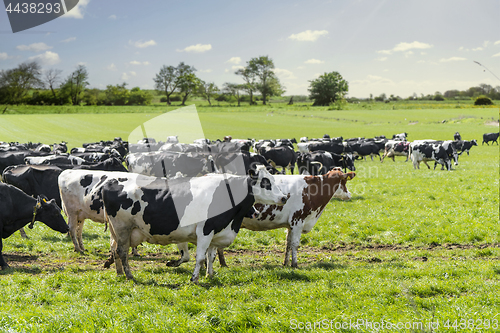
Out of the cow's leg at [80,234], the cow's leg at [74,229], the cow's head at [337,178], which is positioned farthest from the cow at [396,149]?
the cow's leg at [74,229]

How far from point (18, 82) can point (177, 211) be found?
97479mm

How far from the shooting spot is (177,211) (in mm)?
7977

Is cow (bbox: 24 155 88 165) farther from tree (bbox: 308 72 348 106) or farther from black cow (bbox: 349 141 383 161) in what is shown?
tree (bbox: 308 72 348 106)

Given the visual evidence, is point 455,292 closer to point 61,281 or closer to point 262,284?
point 262,284

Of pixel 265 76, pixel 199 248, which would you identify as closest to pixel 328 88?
pixel 265 76

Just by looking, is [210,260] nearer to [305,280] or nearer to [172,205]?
[172,205]

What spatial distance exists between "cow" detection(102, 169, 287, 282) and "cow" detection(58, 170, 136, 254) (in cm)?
286

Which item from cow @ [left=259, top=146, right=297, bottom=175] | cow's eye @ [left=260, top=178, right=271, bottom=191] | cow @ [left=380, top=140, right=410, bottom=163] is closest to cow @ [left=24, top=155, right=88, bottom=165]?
cow @ [left=259, top=146, right=297, bottom=175]

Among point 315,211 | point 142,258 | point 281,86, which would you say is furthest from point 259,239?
point 281,86

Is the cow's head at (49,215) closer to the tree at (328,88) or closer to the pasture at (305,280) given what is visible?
the pasture at (305,280)

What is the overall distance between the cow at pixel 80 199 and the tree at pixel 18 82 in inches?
3481

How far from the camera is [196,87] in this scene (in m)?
113

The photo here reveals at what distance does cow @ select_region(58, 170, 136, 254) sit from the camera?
11023 millimetres

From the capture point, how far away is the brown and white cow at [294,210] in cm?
990
